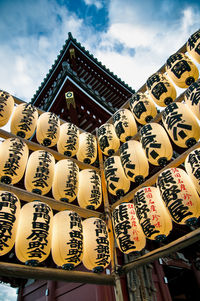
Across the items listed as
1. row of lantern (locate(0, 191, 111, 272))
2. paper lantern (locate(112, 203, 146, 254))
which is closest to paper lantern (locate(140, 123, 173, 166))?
paper lantern (locate(112, 203, 146, 254))

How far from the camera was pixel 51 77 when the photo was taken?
991 cm

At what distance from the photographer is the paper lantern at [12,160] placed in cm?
321

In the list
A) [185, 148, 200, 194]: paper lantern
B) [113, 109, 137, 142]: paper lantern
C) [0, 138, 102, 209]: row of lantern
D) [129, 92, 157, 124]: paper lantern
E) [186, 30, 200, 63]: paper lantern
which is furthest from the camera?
[113, 109, 137, 142]: paper lantern

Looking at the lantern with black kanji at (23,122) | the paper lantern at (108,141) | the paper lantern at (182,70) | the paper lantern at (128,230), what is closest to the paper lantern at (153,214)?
the paper lantern at (128,230)

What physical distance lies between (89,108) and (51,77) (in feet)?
10.3

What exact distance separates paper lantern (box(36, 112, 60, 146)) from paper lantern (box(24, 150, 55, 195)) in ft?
1.90

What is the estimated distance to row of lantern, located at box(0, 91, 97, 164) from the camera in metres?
4.05

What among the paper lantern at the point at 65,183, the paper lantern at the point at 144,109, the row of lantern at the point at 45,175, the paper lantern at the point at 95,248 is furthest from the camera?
the paper lantern at the point at 144,109

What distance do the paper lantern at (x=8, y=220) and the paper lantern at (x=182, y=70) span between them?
3.66m

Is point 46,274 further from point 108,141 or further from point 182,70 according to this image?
point 182,70

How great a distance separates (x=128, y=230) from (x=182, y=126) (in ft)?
6.26

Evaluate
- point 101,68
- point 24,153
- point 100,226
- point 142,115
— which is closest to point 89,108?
point 101,68

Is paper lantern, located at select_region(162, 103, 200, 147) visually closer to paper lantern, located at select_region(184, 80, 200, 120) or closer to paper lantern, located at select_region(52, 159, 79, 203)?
paper lantern, located at select_region(184, 80, 200, 120)

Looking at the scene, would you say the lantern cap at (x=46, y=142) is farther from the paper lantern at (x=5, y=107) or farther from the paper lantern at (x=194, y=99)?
the paper lantern at (x=194, y=99)
